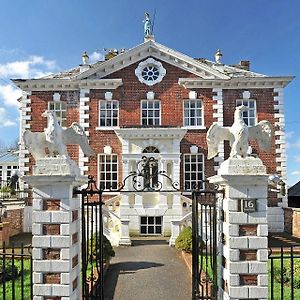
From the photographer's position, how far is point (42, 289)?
575 centimetres

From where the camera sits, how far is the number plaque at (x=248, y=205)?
19.0 feet

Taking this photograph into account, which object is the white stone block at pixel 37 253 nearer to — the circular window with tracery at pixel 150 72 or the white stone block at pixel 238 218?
the white stone block at pixel 238 218

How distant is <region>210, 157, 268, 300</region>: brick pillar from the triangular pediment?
46.5ft

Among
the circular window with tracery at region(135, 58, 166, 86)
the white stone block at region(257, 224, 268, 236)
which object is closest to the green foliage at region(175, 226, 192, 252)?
the white stone block at region(257, 224, 268, 236)

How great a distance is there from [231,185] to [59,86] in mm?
15685

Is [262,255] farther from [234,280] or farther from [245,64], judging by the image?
[245,64]

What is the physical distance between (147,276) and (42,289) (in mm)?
4840

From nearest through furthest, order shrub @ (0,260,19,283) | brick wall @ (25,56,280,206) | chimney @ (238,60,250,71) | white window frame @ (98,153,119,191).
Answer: shrub @ (0,260,19,283)
white window frame @ (98,153,119,191)
brick wall @ (25,56,280,206)
chimney @ (238,60,250,71)

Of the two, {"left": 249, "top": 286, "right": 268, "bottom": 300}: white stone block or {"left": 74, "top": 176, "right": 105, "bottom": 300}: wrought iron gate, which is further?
{"left": 74, "top": 176, "right": 105, "bottom": 300}: wrought iron gate

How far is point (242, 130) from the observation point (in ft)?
19.7

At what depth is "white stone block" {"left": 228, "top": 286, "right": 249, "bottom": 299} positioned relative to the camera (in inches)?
226

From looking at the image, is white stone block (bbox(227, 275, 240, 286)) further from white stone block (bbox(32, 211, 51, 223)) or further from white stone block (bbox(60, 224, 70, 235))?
white stone block (bbox(32, 211, 51, 223))

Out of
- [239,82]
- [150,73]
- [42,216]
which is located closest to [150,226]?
[150,73]

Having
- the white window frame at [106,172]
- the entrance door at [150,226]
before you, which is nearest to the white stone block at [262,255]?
the entrance door at [150,226]
